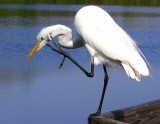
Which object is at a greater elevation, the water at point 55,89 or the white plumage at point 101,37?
the white plumage at point 101,37

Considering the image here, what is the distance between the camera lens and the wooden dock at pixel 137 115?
156 inches

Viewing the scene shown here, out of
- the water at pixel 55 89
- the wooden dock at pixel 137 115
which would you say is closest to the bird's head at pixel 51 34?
the wooden dock at pixel 137 115

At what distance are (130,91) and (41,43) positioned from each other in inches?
267

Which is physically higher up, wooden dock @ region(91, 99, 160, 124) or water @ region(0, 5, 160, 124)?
wooden dock @ region(91, 99, 160, 124)

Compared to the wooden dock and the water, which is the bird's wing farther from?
the water

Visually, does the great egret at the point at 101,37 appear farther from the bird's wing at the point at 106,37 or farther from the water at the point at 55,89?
the water at the point at 55,89

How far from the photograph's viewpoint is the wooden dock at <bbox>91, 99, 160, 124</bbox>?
3.97m

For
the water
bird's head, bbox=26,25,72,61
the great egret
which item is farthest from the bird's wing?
the water

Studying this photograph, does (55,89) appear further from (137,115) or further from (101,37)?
(101,37)

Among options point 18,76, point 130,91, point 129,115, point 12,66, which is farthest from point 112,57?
point 12,66

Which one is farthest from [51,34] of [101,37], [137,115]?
[137,115]

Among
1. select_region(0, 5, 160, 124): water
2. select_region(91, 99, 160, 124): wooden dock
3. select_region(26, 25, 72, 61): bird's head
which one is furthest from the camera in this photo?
select_region(0, 5, 160, 124): water

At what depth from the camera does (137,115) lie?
168 inches

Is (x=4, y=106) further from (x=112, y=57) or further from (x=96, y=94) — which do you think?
(x=112, y=57)
